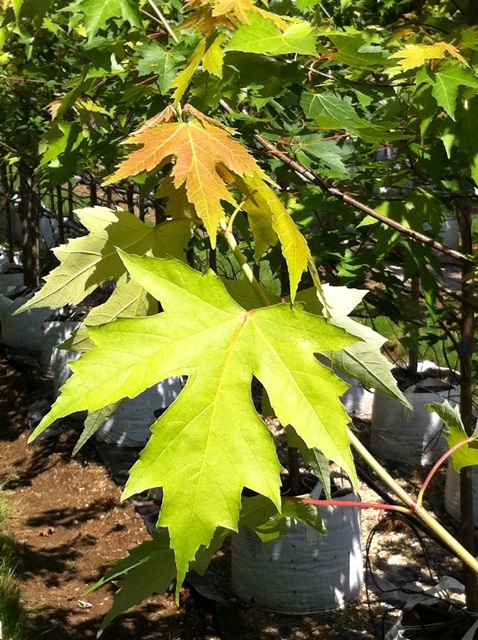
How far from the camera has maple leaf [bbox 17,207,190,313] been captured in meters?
0.89

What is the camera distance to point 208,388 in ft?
2.17

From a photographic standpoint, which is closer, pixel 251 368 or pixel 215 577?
pixel 251 368

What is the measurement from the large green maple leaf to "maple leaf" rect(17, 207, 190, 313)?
0.59 ft

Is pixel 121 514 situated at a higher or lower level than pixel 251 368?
lower

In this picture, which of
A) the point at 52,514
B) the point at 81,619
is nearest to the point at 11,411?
the point at 52,514

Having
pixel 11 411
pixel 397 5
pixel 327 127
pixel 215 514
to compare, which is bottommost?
pixel 11 411

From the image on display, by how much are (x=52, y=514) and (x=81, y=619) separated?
1.02 metres

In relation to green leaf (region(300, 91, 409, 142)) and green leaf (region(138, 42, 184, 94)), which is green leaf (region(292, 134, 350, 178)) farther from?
green leaf (region(138, 42, 184, 94))

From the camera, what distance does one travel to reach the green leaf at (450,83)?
1.45 m

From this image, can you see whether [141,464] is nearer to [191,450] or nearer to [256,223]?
[191,450]

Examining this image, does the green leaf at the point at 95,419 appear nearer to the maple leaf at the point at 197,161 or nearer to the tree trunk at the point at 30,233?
the maple leaf at the point at 197,161

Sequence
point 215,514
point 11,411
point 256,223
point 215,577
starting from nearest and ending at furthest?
point 215,514, point 256,223, point 215,577, point 11,411

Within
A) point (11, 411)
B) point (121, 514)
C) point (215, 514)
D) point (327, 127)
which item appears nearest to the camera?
point (215, 514)

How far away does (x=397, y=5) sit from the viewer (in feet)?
10.3
